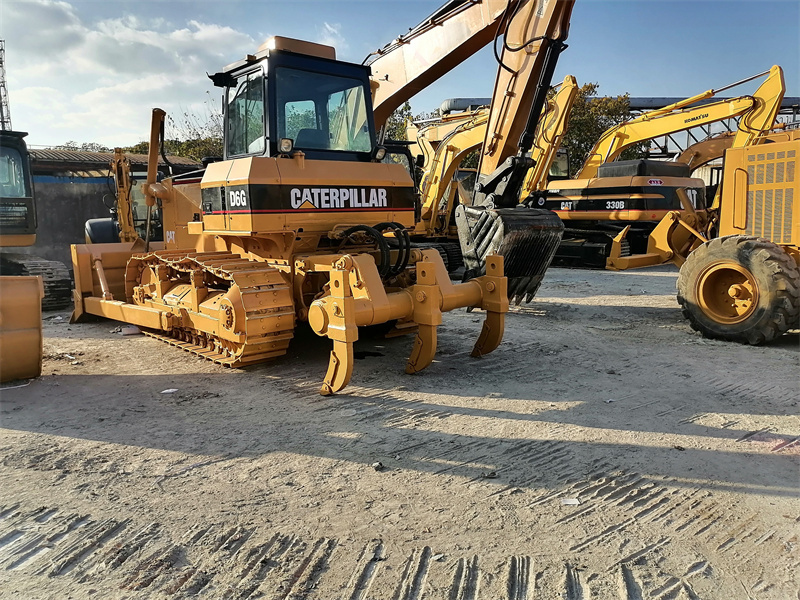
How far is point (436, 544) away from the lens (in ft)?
9.25

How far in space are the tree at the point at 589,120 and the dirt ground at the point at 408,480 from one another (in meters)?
22.9

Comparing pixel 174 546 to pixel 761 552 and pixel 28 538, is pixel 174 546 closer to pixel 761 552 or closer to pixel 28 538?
pixel 28 538

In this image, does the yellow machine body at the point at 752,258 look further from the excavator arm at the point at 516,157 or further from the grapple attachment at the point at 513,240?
the excavator arm at the point at 516,157

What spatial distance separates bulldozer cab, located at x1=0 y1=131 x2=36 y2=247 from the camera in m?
8.92

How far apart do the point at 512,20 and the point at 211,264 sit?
181 inches

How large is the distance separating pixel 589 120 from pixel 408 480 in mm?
26342

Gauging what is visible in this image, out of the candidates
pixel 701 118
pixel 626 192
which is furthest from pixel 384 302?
pixel 701 118

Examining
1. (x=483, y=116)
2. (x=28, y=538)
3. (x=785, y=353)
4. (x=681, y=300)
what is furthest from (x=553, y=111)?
(x=28, y=538)

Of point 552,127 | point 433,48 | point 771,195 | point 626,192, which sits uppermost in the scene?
point 433,48

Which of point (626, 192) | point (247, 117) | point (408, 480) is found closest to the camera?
point (408, 480)

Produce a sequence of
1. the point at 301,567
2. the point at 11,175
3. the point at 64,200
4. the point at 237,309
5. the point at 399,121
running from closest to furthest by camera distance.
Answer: the point at 301,567 < the point at 237,309 < the point at 11,175 < the point at 64,200 < the point at 399,121

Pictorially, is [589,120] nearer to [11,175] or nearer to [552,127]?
[552,127]

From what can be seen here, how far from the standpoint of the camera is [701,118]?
43.7 ft

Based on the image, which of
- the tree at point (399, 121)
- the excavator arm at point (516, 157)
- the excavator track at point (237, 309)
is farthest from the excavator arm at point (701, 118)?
the tree at point (399, 121)
